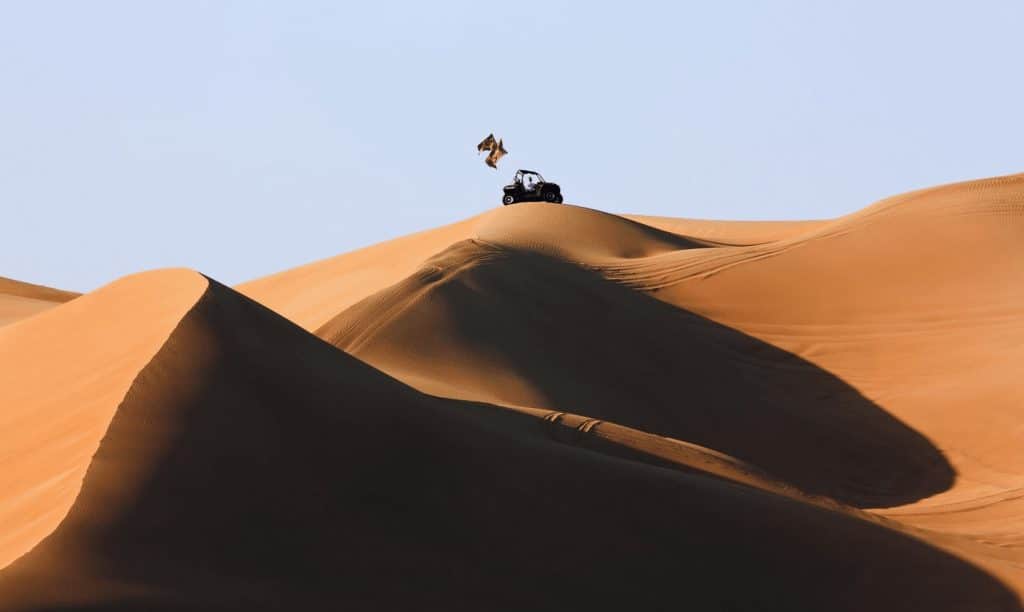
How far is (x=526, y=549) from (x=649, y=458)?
3124mm

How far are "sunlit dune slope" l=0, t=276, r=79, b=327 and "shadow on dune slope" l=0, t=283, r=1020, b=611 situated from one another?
47.0ft

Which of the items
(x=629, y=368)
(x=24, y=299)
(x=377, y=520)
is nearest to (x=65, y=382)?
(x=377, y=520)

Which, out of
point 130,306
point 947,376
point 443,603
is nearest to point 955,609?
point 443,603

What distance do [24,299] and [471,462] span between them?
19629 mm

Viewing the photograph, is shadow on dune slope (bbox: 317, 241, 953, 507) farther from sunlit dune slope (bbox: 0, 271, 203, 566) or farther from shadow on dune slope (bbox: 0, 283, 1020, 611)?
shadow on dune slope (bbox: 0, 283, 1020, 611)

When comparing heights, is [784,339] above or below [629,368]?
above

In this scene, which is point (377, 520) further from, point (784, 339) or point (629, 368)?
point (784, 339)

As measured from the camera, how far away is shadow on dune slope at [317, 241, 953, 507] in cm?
1673

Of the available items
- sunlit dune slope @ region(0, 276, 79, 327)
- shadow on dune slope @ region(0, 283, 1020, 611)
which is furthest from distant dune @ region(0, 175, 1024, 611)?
sunlit dune slope @ region(0, 276, 79, 327)

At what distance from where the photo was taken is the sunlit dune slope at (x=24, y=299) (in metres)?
25.0

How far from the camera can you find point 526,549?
31.4 ft

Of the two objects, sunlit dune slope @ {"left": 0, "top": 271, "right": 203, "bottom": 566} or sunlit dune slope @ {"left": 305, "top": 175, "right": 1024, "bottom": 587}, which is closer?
sunlit dune slope @ {"left": 0, "top": 271, "right": 203, "bottom": 566}

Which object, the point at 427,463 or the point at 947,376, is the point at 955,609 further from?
the point at 947,376

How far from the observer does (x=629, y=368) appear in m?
18.9
